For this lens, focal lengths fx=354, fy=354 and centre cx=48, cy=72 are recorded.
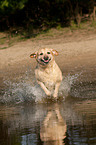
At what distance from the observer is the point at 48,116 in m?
5.66

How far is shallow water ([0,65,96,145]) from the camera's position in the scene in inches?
161

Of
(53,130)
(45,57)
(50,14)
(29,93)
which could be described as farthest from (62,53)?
(53,130)

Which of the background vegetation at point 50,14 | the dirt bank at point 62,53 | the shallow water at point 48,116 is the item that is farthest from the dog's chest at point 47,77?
the background vegetation at point 50,14

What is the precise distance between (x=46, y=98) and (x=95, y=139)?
4104 millimetres

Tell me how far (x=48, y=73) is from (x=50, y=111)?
1.88 metres

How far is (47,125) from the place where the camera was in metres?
4.87

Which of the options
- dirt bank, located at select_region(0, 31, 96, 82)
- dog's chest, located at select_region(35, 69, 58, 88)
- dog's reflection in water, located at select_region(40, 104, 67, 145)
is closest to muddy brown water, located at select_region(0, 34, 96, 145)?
dog's reflection in water, located at select_region(40, 104, 67, 145)

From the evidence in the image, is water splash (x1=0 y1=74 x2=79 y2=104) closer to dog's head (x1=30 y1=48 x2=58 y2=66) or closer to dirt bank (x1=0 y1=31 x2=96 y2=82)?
dog's head (x1=30 y1=48 x2=58 y2=66)

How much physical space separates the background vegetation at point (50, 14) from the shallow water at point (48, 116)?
9.71 m

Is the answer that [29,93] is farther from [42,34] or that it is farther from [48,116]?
[42,34]

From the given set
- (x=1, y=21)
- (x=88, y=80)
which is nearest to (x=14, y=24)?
(x=1, y=21)

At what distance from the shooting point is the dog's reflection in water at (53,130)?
3980mm

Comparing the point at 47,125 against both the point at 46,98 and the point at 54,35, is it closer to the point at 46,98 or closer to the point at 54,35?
the point at 46,98

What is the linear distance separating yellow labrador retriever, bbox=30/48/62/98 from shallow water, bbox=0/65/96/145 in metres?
0.22
